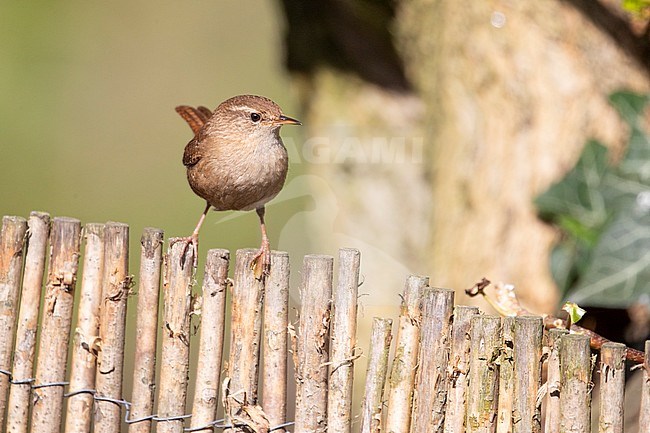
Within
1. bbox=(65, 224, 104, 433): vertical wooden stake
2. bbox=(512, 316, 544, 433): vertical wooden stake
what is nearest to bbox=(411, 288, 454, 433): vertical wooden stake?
bbox=(512, 316, 544, 433): vertical wooden stake

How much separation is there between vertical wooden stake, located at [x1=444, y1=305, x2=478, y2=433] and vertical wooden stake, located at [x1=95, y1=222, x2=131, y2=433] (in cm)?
114

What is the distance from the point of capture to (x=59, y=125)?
10.8m

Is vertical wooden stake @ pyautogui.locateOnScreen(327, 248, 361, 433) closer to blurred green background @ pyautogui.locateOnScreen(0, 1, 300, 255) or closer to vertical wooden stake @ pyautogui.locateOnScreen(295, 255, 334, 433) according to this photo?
vertical wooden stake @ pyautogui.locateOnScreen(295, 255, 334, 433)

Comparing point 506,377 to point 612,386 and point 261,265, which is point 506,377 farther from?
point 261,265

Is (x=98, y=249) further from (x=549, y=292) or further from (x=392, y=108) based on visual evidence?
(x=392, y=108)

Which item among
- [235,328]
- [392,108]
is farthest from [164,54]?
[235,328]

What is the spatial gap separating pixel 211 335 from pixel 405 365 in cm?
67

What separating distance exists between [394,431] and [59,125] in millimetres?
8894

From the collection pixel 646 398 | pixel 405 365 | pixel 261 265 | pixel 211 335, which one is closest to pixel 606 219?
pixel 646 398

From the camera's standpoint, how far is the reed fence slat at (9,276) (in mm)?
3049

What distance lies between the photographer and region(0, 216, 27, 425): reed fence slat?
3049mm

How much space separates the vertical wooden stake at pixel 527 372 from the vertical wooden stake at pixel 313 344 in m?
0.62

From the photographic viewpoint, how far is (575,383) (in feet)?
8.49

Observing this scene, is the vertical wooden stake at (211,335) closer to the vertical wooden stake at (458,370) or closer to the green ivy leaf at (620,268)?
the vertical wooden stake at (458,370)
